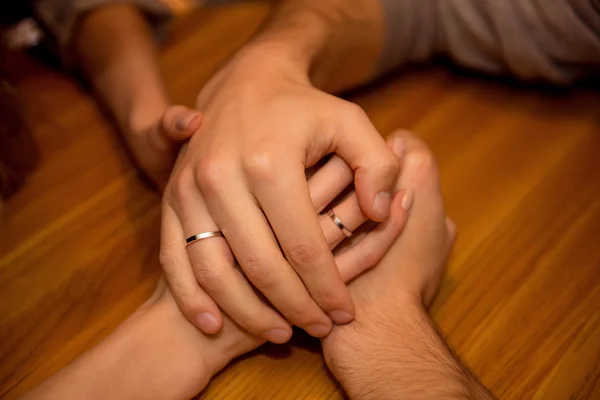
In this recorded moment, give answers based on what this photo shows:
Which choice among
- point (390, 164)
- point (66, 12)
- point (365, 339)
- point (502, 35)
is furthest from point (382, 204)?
point (66, 12)

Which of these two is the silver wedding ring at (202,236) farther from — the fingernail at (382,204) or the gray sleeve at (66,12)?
the gray sleeve at (66,12)

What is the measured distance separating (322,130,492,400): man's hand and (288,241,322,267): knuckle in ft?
0.20

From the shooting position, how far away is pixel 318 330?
0.54 metres

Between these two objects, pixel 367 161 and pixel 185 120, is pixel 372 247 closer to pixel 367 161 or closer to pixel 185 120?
pixel 367 161

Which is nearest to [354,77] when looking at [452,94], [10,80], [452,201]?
[452,94]

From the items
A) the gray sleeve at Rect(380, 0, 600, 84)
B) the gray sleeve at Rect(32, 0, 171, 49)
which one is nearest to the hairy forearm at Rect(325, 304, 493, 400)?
the gray sleeve at Rect(380, 0, 600, 84)

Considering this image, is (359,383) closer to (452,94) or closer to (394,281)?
(394,281)

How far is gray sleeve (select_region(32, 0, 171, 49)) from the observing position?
91cm

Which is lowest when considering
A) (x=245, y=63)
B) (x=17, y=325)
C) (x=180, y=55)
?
(x=17, y=325)

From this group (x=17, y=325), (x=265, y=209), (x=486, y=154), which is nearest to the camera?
(x=265, y=209)

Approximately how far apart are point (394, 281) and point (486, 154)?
10.9 inches

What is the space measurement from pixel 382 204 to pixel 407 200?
2.4 inches

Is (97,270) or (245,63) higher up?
(245,63)

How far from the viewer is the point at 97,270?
673mm
